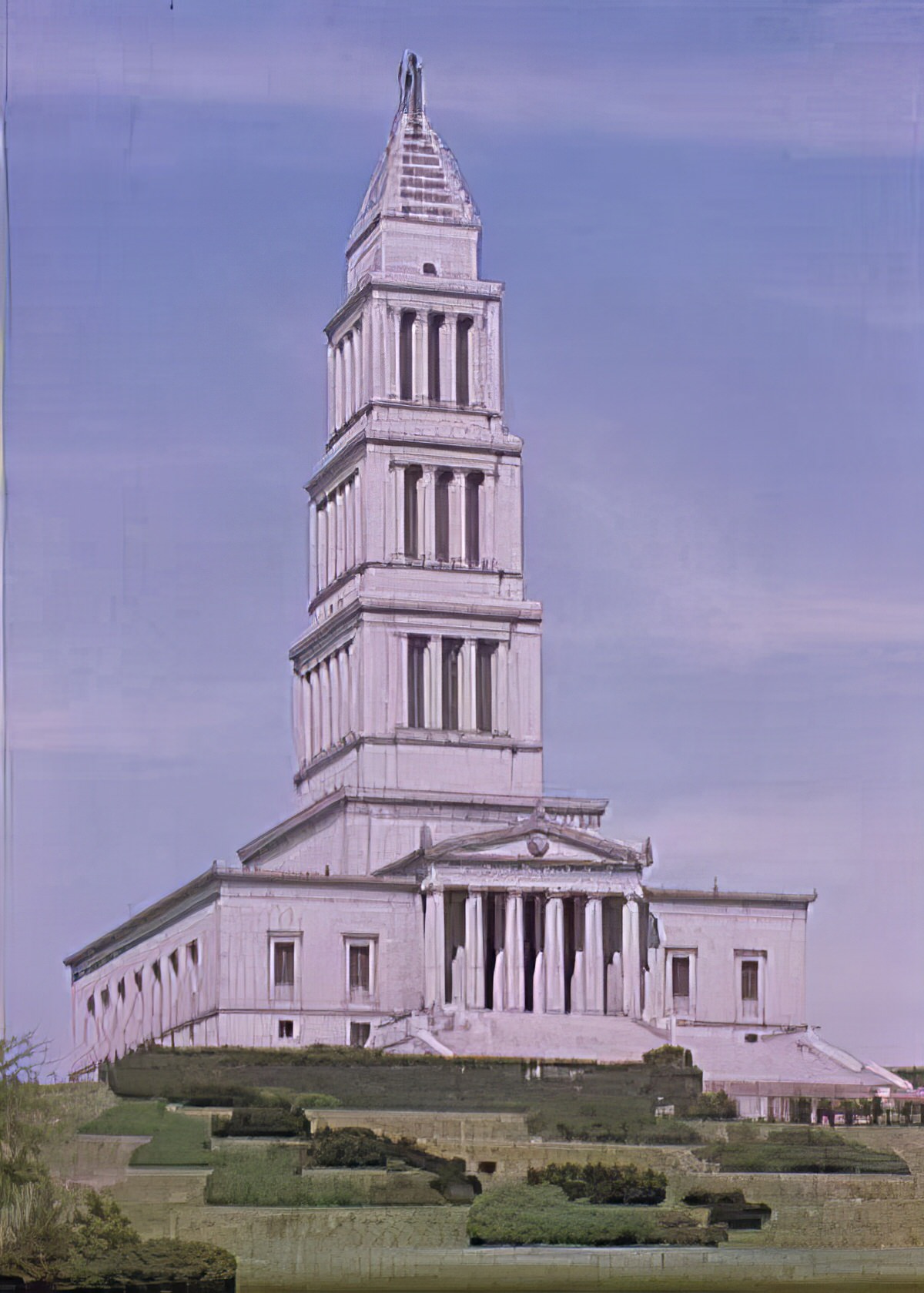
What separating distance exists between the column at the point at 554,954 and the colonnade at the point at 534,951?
0.06 feet

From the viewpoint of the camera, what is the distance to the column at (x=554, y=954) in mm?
63269

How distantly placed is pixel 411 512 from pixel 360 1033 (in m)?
13.0

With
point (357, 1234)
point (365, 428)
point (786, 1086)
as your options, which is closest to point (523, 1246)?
point (357, 1234)

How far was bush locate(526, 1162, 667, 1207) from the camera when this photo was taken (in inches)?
1991

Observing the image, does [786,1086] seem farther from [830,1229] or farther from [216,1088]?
[216,1088]

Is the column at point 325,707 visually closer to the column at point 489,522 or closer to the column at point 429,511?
the column at point 429,511

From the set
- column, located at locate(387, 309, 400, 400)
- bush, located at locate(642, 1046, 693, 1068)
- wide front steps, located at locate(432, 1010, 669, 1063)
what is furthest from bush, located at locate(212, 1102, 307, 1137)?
column, located at locate(387, 309, 400, 400)

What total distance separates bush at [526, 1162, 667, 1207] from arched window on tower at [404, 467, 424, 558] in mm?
18854

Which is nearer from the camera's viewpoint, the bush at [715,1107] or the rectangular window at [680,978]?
the bush at [715,1107]

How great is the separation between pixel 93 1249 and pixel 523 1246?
7.57 m

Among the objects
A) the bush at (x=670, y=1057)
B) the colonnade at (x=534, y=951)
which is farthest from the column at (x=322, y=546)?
the bush at (x=670, y=1057)

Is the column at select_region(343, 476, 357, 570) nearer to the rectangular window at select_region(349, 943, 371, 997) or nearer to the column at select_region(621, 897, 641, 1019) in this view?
the rectangular window at select_region(349, 943, 371, 997)

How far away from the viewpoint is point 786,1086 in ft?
193

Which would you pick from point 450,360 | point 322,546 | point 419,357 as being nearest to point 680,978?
point 322,546
